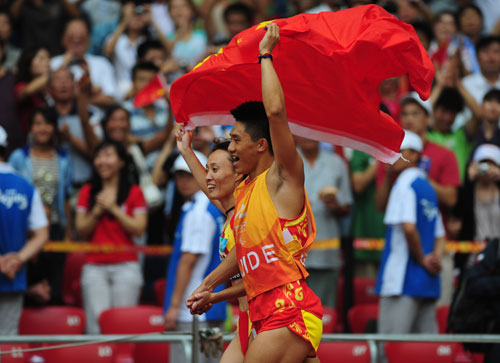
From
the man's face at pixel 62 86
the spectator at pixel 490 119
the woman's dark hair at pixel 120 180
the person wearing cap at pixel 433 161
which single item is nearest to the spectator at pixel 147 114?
the man's face at pixel 62 86

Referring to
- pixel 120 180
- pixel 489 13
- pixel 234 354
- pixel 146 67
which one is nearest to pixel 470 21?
pixel 489 13

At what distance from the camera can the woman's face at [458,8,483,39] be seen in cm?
1247

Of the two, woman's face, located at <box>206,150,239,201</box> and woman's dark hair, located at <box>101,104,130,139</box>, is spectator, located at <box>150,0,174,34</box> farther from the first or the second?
woman's face, located at <box>206,150,239,201</box>

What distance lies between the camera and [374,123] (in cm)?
534

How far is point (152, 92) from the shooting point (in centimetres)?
984

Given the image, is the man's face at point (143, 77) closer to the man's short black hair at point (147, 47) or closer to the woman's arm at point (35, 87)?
the man's short black hair at point (147, 47)

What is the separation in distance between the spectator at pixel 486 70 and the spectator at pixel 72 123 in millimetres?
A: 4885

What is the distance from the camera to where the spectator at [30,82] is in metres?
10.3

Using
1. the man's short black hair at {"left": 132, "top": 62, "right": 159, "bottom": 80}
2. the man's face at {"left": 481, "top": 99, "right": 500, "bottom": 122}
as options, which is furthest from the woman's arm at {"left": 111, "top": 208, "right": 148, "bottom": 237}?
the man's face at {"left": 481, "top": 99, "right": 500, "bottom": 122}

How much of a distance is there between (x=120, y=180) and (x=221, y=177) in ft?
11.4

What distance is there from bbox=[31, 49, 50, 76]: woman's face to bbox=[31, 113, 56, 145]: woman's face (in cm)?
148

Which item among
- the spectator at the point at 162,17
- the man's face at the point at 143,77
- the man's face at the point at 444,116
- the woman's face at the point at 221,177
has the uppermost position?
the spectator at the point at 162,17

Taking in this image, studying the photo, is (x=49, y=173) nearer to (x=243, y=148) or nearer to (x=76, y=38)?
(x=76, y=38)

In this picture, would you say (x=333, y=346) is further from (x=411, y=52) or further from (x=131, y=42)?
(x=131, y=42)
